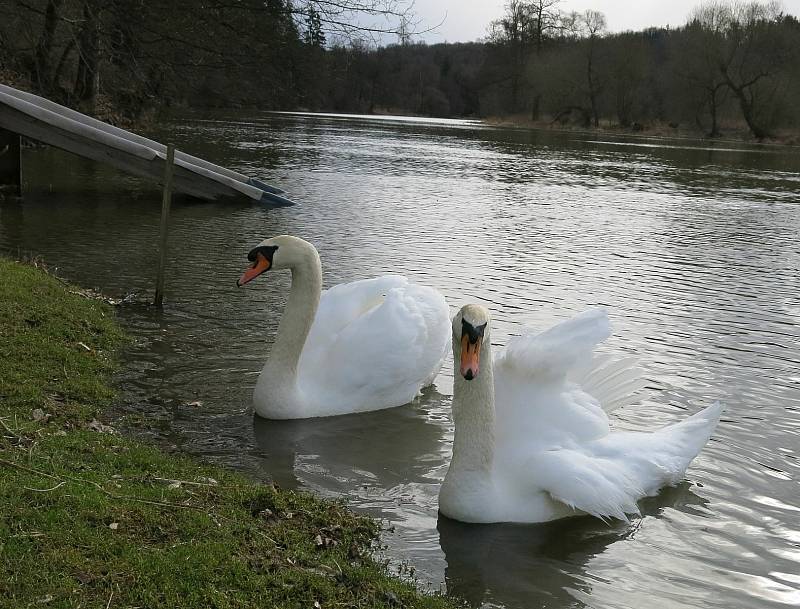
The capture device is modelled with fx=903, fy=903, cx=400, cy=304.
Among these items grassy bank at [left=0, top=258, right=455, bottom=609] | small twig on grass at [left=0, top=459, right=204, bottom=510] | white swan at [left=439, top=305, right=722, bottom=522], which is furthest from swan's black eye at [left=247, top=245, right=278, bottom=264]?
small twig on grass at [left=0, top=459, right=204, bottom=510]

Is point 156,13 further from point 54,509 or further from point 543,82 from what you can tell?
point 543,82

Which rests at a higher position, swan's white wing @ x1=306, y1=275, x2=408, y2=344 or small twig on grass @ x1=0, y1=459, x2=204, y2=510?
swan's white wing @ x1=306, y1=275, x2=408, y2=344

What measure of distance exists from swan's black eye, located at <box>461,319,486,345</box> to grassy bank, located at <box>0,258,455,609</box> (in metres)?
1.28

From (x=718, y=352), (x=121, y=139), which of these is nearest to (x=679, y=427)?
(x=718, y=352)

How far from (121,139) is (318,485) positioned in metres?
11.6

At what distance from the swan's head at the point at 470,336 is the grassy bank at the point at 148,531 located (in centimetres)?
115

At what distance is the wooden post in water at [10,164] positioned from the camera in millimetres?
16391

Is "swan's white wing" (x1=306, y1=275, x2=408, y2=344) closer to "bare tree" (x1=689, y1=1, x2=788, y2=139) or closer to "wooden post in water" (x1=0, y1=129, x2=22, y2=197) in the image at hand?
"wooden post in water" (x1=0, y1=129, x2=22, y2=197)

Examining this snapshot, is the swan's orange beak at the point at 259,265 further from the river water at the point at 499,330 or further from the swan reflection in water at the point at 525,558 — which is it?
the swan reflection in water at the point at 525,558

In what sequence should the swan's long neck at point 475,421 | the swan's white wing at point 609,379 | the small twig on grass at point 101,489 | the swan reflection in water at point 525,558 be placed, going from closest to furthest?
the small twig on grass at point 101,489 < the swan reflection in water at point 525,558 < the swan's long neck at point 475,421 < the swan's white wing at point 609,379

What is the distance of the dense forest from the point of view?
12.5 meters

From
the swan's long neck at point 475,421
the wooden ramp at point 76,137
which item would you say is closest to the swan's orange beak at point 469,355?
the swan's long neck at point 475,421

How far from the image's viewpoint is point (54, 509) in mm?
4270

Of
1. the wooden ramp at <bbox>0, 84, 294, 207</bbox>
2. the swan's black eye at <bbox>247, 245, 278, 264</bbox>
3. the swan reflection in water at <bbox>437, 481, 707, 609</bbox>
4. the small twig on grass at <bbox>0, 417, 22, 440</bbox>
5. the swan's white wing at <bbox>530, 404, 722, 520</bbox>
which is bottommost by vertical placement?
the swan reflection in water at <bbox>437, 481, 707, 609</bbox>
